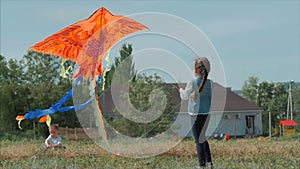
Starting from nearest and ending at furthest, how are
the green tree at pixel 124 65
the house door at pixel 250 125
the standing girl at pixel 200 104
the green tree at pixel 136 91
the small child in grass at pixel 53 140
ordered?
the standing girl at pixel 200 104
the green tree at pixel 124 65
the green tree at pixel 136 91
the small child in grass at pixel 53 140
the house door at pixel 250 125

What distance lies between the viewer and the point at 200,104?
691 centimetres

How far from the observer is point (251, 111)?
4597cm

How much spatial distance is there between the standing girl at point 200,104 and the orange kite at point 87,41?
112 inches

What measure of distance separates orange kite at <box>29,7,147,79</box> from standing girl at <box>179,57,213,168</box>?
2.84 m

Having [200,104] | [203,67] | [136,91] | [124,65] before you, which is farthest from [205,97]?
[136,91]

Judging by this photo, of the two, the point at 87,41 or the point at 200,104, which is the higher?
the point at 87,41

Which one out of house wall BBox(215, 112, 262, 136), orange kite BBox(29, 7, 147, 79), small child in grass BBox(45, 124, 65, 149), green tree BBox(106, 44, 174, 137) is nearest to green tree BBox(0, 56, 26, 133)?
green tree BBox(106, 44, 174, 137)

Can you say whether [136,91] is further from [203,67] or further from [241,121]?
[241,121]

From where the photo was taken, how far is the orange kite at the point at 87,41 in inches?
376

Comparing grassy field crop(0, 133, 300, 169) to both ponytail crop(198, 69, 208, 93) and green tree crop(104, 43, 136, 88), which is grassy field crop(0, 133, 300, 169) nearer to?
ponytail crop(198, 69, 208, 93)

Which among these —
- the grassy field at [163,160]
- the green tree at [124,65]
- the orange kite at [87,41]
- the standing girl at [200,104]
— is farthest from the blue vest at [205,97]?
the orange kite at [87,41]

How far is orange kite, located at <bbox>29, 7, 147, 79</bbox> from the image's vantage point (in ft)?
31.3

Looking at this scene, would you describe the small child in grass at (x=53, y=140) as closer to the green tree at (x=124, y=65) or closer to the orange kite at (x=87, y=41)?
the green tree at (x=124, y=65)

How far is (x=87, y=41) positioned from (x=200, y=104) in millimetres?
3514
